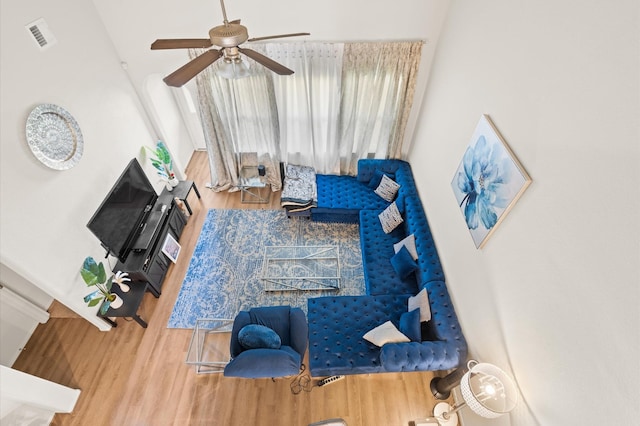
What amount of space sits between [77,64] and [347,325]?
441 cm

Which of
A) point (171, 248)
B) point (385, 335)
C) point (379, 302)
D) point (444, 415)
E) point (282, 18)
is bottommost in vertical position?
point (444, 415)

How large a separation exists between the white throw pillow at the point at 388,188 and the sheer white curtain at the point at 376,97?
616 mm

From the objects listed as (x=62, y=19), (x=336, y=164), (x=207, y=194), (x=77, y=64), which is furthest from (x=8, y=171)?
(x=336, y=164)

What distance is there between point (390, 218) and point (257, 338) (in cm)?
247

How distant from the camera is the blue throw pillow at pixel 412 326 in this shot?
323 cm

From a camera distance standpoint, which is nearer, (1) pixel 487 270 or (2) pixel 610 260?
(2) pixel 610 260

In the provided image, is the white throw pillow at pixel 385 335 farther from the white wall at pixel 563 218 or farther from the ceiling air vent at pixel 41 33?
the ceiling air vent at pixel 41 33

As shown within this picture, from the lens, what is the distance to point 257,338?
3115mm

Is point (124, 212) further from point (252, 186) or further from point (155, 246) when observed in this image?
point (252, 186)

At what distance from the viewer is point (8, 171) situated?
110 inches

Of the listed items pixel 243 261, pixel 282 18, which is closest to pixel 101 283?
pixel 243 261

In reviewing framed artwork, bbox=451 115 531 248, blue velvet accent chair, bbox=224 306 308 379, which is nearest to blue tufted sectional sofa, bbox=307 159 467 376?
blue velvet accent chair, bbox=224 306 308 379

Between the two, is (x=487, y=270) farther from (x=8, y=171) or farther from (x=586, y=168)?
(x=8, y=171)

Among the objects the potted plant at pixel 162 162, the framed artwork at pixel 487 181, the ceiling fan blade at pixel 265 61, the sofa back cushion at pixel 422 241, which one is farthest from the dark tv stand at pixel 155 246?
the framed artwork at pixel 487 181
